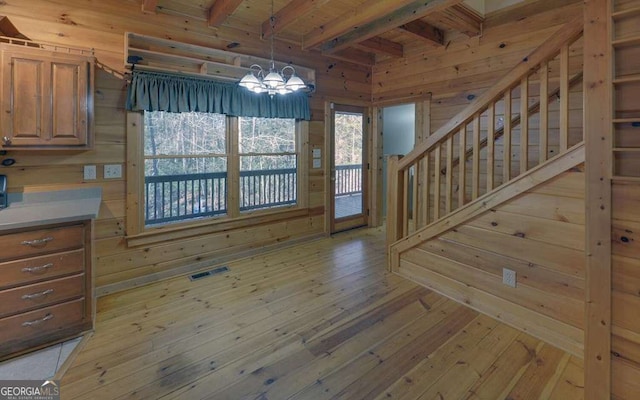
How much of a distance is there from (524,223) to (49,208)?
3.73 metres

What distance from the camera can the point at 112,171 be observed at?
3.13 metres

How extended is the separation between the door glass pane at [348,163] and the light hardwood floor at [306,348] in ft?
7.86

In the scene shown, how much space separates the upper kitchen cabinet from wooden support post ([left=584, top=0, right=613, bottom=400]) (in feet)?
11.2

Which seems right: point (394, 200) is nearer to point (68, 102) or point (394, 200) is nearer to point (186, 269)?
point (186, 269)


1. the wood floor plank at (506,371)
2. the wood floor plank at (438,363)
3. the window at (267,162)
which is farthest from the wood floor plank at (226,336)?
the window at (267,162)

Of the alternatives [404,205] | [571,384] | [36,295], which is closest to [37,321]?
[36,295]

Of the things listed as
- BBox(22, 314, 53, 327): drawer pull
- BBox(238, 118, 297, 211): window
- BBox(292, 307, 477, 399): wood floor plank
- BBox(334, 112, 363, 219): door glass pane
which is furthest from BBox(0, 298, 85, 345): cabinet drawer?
BBox(334, 112, 363, 219): door glass pane

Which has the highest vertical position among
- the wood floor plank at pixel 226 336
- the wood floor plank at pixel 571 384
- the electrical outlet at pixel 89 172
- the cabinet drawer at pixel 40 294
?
the electrical outlet at pixel 89 172

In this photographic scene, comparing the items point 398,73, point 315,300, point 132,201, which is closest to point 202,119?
point 132,201

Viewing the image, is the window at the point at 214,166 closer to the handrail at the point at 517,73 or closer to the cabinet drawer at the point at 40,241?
the cabinet drawer at the point at 40,241

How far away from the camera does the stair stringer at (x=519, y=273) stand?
2.21 m

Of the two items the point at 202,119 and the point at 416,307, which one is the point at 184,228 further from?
the point at 416,307

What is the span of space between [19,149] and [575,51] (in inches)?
196

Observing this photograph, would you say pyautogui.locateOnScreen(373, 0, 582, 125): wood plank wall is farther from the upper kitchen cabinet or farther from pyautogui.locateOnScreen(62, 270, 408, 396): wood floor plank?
the upper kitchen cabinet
